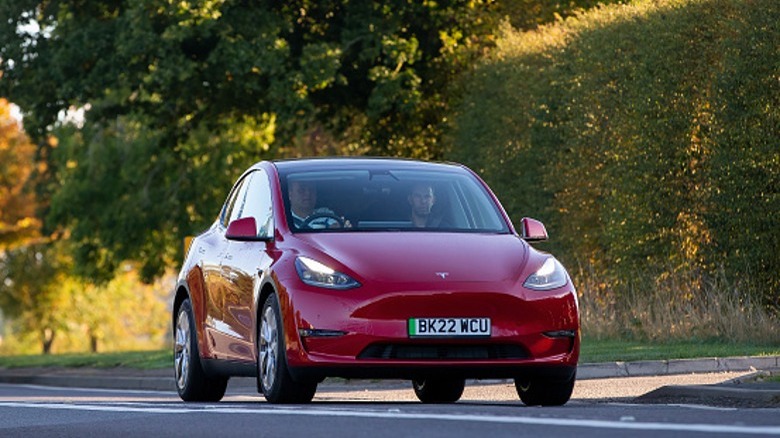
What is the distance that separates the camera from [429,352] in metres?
12.0

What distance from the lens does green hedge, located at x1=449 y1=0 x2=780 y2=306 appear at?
20156 millimetres

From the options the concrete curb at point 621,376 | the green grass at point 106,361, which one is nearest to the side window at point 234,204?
the concrete curb at point 621,376

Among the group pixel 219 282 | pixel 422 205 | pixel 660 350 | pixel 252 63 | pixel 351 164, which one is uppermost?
pixel 351 164

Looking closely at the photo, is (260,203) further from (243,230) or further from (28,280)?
(28,280)

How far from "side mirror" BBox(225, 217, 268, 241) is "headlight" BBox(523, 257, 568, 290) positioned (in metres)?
1.89

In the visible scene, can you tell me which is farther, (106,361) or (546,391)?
(106,361)

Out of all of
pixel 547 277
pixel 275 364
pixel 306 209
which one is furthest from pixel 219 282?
pixel 547 277

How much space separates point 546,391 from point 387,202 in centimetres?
168

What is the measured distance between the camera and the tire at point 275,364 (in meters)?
12.4

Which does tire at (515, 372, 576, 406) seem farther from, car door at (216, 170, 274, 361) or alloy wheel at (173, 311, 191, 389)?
alloy wheel at (173, 311, 191, 389)

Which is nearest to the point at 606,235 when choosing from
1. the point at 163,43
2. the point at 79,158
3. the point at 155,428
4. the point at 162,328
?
the point at 163,43

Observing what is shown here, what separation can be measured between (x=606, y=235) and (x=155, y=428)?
13.2 m

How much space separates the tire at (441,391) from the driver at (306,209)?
2085mm

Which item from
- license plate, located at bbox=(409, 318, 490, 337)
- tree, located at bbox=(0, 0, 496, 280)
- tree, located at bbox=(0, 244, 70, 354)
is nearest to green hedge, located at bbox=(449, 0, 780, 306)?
tree, located at bbox=(0, 0, 496, 280)
